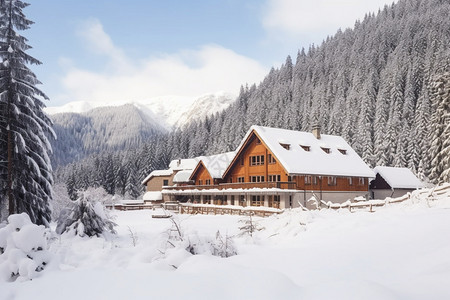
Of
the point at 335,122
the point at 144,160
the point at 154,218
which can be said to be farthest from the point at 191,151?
the point at 154,218

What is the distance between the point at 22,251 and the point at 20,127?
44.0 feet

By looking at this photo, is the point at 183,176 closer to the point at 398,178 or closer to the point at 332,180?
the point at 332,180

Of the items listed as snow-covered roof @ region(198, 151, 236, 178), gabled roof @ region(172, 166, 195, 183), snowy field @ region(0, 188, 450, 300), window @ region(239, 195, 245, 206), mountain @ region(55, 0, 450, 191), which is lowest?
window @ region(239, 195, 245, 206)

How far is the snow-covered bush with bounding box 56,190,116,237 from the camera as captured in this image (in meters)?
15.7

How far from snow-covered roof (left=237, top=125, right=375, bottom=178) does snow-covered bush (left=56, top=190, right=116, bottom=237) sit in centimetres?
2288

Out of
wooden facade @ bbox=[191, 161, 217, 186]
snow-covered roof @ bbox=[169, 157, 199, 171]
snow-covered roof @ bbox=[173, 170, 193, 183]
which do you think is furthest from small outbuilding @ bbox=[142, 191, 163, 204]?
wooden facade @ bbox=[191, 161, 217, 186]

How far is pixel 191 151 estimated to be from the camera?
4343 inches

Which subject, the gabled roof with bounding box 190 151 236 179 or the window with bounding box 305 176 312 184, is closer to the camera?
the window with bounding box 305 176 312 184

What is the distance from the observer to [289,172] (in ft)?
116

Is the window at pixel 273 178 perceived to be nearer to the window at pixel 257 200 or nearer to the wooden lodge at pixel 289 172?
the wooden lodge at pixel 289 172

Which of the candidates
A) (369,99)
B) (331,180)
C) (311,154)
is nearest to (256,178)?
(311,154)

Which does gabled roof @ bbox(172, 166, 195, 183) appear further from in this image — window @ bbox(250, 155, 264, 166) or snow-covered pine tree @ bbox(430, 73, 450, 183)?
snow-covered pine tree @ bbox(430, 73, 450, 183)

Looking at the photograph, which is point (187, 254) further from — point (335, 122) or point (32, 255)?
point (335, 122)

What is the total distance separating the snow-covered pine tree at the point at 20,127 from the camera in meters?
18.7
